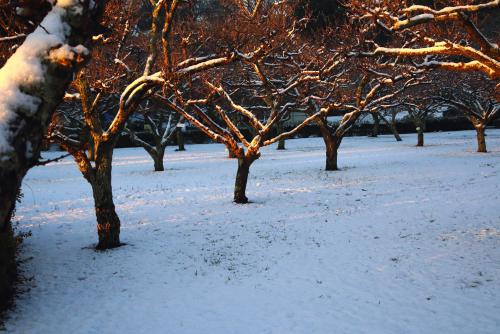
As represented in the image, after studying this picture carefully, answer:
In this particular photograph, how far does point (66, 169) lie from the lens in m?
25.3

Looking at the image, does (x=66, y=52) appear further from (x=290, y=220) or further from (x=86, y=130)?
(x=290, y=220)

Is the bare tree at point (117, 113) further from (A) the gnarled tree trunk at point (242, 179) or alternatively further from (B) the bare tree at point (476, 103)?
(B) the bare tree at point (476, 103)

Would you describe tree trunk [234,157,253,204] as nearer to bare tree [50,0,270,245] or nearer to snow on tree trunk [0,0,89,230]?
bare tree [50,0,270,245]

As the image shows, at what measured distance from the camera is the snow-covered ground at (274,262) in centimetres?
568

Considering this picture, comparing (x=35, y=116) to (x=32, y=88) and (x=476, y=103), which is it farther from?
(x=476, y=103)

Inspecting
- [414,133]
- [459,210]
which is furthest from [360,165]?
[414,133]

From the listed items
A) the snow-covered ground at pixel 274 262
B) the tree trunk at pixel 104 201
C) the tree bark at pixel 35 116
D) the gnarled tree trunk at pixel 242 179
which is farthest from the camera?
the gnarled tree trunk at pixel 242 179

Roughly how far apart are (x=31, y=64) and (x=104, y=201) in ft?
20.6

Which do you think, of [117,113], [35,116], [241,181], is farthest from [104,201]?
[35,116]

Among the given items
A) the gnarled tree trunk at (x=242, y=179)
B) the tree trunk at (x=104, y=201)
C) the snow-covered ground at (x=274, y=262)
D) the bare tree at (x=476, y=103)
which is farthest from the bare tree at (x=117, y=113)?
the bare tree at (x=476, y=103)

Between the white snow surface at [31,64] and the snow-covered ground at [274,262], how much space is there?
391 cm

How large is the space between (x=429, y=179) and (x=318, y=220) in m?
8.07

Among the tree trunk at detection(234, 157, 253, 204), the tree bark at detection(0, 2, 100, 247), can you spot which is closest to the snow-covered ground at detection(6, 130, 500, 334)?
the tree trunk at detection(234, 157, 253, 204)

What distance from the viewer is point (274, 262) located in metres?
7.92
